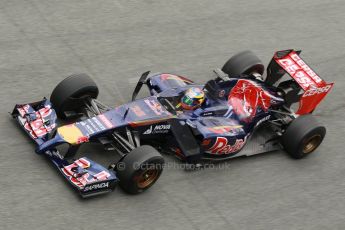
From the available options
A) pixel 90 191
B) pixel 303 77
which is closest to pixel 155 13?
pixel 303 77

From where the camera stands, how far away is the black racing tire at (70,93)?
393 inches

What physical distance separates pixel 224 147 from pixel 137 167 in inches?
69.4

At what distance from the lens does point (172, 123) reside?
9.66 m

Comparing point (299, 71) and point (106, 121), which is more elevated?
point (299, 71)

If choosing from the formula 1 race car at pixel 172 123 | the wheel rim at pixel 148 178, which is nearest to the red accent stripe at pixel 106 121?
the formula 1 race car at pixel 172 123

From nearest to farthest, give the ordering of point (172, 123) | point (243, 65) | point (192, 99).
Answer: point (172, 123) < point (192, 99) < point (243, 65)

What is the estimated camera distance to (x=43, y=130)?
945 centimetres

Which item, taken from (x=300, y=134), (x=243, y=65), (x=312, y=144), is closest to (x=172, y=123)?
(x=300, y=134)

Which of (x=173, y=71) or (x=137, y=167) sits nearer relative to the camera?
(x=137, y=167)

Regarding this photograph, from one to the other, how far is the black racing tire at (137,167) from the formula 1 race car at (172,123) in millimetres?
14

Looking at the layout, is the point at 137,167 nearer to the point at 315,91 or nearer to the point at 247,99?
the point at 247,99

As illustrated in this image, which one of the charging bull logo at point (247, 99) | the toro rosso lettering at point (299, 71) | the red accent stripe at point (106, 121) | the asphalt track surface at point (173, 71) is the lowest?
the asphalt track surface at point (173, 71)

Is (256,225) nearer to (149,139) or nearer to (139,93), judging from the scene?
(149,139)

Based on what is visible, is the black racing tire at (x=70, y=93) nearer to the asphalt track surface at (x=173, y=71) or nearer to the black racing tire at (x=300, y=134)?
the asphalt track surface at (x=173, y=71)
